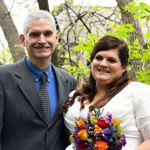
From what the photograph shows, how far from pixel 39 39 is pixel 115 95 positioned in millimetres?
939

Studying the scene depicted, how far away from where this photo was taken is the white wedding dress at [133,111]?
10.6ft

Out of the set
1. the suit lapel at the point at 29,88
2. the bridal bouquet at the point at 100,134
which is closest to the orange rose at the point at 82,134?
the bridal bouquet at the point at 100,134

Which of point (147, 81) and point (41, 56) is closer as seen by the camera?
point (41, 56)

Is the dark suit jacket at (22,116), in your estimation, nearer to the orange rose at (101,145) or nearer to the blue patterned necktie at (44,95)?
the blue patterned necktie at (44,95)

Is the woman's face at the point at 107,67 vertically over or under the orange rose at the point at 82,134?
over

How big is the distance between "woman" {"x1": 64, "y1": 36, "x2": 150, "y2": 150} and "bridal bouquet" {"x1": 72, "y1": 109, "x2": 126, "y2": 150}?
0.20m

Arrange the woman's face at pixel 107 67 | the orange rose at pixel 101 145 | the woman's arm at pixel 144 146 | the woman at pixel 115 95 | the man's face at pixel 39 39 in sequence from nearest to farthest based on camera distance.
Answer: the orange rose at pixel 101 145
the woman's arm at pixel 144 146
the woman at pixel 115 95
the woman's face at pixel 107 67
the man's face at pixel 39 39

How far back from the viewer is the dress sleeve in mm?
3206

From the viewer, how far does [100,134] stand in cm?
305

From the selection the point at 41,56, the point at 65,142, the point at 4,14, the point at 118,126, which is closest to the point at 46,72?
the point at 41,56

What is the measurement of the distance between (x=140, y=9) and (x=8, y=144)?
2770 millimetres

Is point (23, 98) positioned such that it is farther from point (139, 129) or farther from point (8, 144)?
point (139, 129)

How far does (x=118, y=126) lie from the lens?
3.11 metres

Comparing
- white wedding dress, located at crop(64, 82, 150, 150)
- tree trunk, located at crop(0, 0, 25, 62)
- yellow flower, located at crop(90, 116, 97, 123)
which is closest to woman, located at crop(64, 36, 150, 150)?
white wedding dress, located at crop(64, 82, 150, 150)
